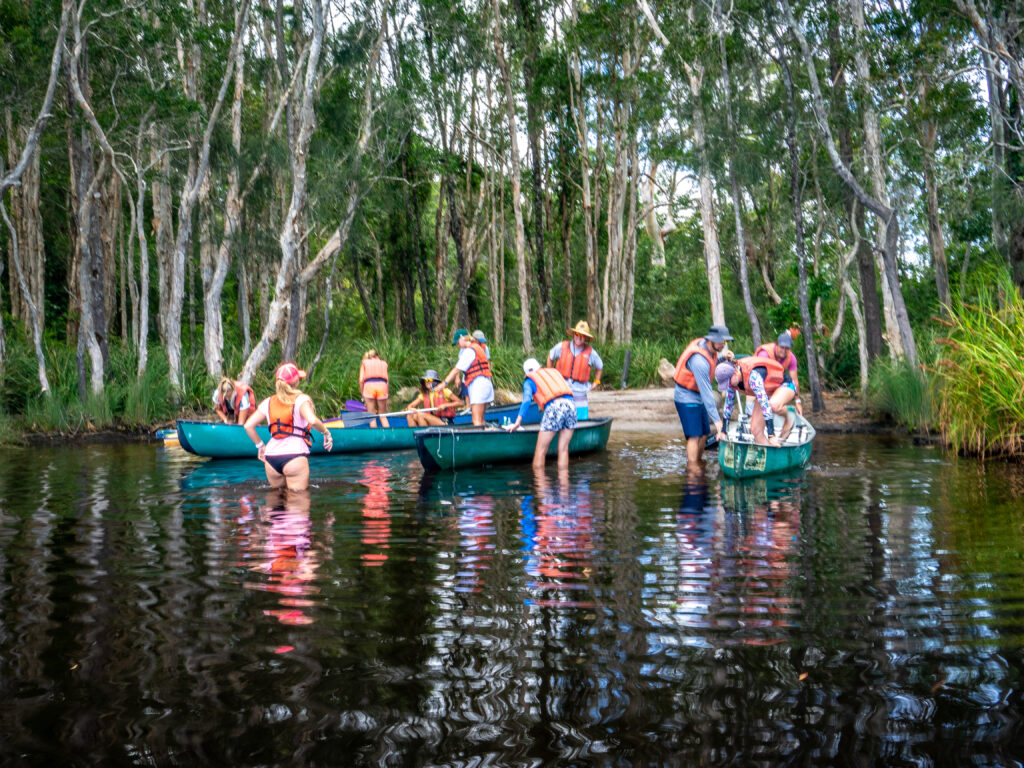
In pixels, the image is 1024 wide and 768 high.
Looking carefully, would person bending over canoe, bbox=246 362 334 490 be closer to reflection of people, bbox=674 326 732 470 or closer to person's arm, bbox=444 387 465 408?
reflection of people, bbox=674 326 732 470

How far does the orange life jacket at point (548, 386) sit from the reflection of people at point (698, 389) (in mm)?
1472

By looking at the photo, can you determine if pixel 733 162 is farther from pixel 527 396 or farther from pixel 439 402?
pixel 527 396

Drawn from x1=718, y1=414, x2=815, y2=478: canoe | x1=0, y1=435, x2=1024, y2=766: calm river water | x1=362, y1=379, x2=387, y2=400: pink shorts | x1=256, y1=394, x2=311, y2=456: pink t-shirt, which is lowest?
x1=0, y1=435, x2=1024, y2=766: calm river water

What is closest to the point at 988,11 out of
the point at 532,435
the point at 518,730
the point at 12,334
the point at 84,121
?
the point at 532,435

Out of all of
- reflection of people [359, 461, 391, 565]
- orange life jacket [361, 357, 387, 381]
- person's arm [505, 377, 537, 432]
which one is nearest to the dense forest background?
orange life jacket [361, 357, 387, 381]

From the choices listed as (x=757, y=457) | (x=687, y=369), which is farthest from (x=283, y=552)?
(x=687, y=369)

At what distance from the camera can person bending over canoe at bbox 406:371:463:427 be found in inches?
641

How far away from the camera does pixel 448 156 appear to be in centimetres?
2802

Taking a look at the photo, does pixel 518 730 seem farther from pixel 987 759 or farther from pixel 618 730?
pixel 987 759

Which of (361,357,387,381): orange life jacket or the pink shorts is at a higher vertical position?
(361,357,387,381): orange life jacket

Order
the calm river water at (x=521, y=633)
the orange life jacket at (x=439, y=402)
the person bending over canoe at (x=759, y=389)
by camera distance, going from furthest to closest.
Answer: the orange life jacket at (x=439, y=402) < the person bending over canoe at (x=759, y=389) < the calm river water at (x=521, y=633)

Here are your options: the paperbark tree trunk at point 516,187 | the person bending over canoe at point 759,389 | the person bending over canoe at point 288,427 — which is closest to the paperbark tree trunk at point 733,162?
the paperbark tree trunk at point 516,187

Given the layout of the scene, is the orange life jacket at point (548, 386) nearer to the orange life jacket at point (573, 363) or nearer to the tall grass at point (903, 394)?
the orange life jacket at point (573, 363)

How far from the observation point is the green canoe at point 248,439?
46.7 ft
